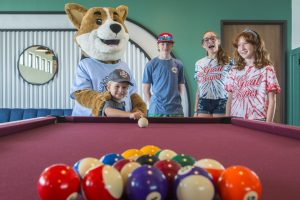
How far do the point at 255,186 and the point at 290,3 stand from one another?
422cm

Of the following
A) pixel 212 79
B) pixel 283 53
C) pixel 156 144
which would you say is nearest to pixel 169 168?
pixel 156 144

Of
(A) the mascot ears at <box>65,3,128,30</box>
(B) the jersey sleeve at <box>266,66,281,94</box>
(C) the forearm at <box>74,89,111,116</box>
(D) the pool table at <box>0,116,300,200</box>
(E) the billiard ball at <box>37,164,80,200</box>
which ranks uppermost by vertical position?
(A) the mascot ears at <box>65,3,128,30</box>

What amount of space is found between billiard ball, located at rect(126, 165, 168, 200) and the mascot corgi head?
2097 mm

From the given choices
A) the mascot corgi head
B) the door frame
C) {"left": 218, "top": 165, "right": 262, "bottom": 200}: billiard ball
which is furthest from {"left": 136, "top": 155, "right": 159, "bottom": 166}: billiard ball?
the door frame

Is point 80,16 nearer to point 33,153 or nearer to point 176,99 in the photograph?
point 176,99

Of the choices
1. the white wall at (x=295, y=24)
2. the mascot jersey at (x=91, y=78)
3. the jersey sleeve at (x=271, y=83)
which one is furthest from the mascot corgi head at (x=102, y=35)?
the white wall at (x=295, y=24)

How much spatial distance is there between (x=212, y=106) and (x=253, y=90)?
0.66m

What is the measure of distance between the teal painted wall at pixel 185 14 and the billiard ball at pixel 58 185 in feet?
11.9

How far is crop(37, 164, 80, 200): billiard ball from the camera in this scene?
0.52 m

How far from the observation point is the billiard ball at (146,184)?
0.50 m

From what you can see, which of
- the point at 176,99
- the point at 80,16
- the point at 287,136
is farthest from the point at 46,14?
the point at 287,136

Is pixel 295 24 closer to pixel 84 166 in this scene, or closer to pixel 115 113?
pixel 115 113

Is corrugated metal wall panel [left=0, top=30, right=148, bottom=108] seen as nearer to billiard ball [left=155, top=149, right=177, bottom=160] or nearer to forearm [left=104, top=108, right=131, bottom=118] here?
forearm [left=104, top=108, right=131, bottom=118]

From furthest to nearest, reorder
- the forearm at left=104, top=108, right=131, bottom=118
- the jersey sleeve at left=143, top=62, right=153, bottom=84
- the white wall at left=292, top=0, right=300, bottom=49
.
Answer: the white wall at left=292, top=0, right=300, bottom=49 < the jersey sleeve at left=143, top=62, right=153, bottom=84 < the forearm at left=104, top=108, right=131, bottom=118
